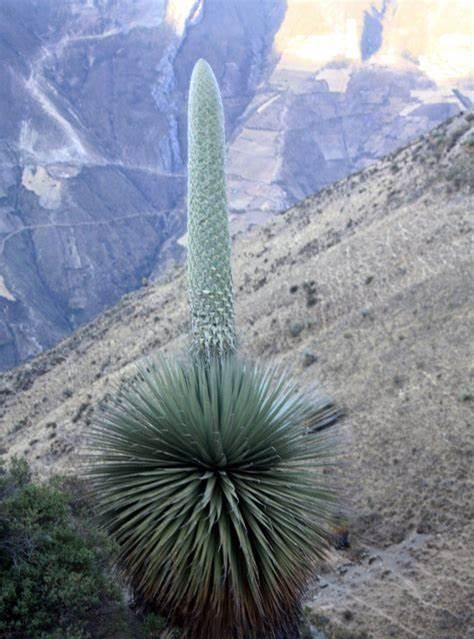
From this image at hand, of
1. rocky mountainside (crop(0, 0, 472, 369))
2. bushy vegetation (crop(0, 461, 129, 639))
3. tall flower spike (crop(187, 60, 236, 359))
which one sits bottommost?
bushy vegetation (crop(0, 461, 129, 639))

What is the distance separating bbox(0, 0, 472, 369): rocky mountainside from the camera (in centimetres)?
8800

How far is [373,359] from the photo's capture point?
1612 centimetres

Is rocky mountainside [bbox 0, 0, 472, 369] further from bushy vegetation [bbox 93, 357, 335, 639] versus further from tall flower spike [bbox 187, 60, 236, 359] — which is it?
bushy vegetation [bbox 93, 357, 335, 639]

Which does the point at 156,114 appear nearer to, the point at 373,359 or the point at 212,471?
the point at 373,359

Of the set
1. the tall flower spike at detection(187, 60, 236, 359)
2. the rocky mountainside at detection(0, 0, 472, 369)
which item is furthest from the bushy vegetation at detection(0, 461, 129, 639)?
the rocky mountainside at detection(0, 0, 472, 369)

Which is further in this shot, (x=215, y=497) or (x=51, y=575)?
(x=51, y=575)

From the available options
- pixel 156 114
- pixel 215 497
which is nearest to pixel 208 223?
pixel 215 497

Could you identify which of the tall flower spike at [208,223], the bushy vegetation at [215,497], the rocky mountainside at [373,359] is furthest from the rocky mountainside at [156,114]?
the bushy vegetation at [215,497]

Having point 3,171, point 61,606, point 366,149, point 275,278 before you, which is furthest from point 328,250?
point 366,149

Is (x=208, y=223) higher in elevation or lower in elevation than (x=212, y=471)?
higher

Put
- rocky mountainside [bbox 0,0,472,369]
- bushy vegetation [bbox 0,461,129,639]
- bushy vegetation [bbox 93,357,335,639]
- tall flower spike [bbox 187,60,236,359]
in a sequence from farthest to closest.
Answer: rocky mountainside [bbox 0,0,472,369] → bushy vegetation [bbox 0,461,129,639] → tall flower spike [bbox 187,60,236,359] → bushy vegetation [bbox 93,357,335,639]

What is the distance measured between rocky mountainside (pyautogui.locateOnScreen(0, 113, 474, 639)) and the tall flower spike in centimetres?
188

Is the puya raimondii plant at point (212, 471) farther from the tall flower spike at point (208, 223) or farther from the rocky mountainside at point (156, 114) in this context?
the rocky mountainside at point (156, 114)

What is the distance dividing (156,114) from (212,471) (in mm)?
120295
